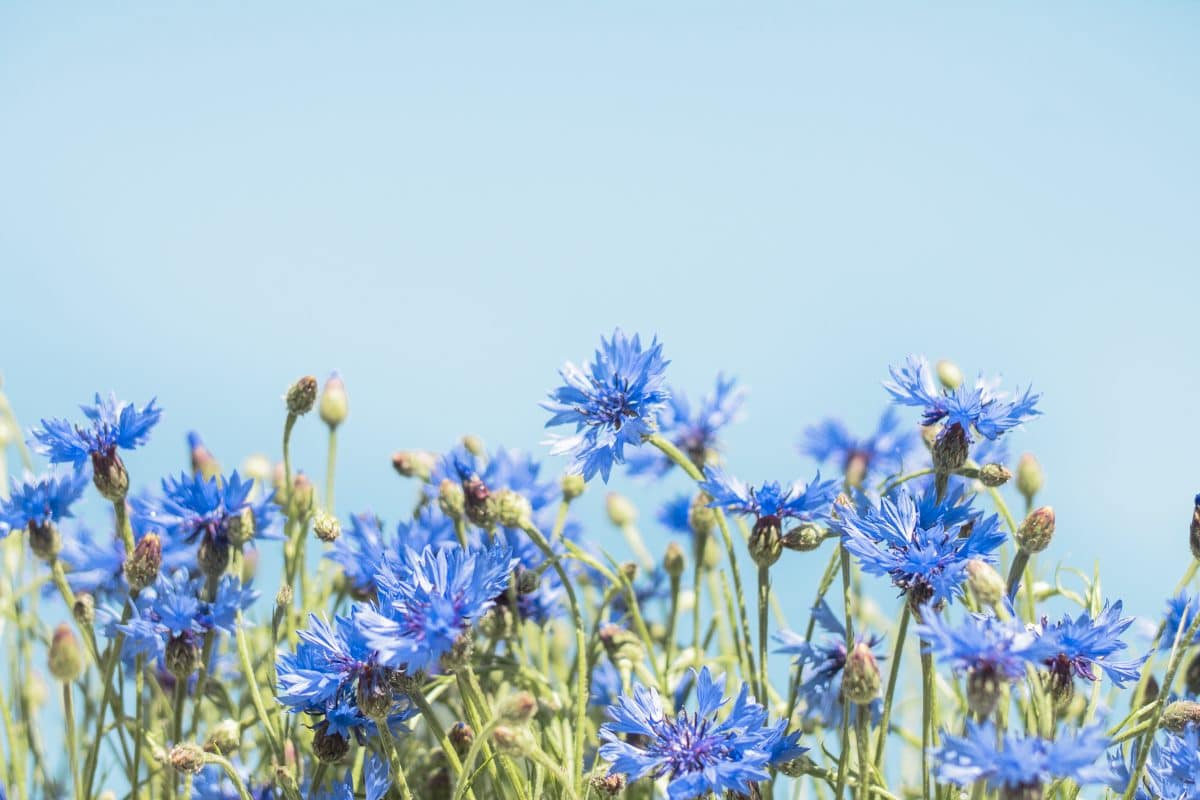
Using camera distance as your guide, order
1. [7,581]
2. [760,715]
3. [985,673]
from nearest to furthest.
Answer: [985,673] → [760,715] → [7,581]

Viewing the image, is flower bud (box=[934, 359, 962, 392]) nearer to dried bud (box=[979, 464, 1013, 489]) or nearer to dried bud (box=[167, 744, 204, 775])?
dried bud (box=[979, 464, 1013, 489])

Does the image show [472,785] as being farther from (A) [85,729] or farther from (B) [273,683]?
(A) [85,729]

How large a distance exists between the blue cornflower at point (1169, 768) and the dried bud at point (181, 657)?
2.67 feet

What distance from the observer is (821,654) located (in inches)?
46.4

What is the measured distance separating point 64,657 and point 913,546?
0.82 metres

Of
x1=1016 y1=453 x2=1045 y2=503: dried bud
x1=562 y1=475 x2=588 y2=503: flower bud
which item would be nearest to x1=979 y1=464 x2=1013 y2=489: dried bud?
x1=1016 y1=453 x2=1045 y2=503: dried bud

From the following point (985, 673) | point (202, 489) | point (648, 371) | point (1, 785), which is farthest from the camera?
point (1, 785)

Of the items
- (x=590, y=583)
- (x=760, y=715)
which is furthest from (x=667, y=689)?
(x=590, y=583)

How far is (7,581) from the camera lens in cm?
169

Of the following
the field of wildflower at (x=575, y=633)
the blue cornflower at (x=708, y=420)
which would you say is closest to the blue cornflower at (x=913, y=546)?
the field of wildflower at (x=575, y=633)

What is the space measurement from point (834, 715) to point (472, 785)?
404mm

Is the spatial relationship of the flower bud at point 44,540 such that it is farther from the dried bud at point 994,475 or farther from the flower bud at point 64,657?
the dried bud at point 994,475

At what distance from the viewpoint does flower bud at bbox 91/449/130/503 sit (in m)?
1.20

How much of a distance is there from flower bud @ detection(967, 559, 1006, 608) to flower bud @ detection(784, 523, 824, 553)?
23cm
